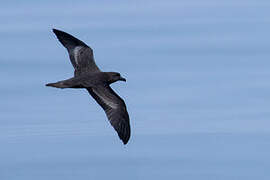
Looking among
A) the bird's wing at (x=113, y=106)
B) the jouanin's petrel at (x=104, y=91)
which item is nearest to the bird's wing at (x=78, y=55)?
the jouanin's petrel at (x=104, y=91)

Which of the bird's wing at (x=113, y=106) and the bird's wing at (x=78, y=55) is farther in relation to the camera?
the bird's wing at (x=78, y=55)

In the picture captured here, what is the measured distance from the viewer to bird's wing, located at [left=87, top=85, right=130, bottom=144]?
1611cm

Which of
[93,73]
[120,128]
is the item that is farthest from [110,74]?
[120,128]

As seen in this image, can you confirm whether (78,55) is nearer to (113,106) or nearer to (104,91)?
(104,91)

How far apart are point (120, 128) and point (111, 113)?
17.6 inches

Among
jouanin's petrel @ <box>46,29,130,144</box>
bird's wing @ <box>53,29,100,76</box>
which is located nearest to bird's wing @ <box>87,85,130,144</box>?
jouanin's petrel @ <box>46,29,130,144</box>

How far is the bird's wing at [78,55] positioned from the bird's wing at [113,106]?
998 millimetres

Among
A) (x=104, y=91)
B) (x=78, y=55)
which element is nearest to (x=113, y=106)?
(x=104, y=91)

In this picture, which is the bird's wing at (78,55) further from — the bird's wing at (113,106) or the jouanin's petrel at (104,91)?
the bird's wing at (113,106)

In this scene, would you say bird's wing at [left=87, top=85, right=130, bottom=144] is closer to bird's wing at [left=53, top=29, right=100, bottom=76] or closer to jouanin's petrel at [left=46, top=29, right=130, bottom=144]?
jouanin's petrel at [left=46, top=29, right=130, bottom=144]

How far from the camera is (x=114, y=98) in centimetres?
1647

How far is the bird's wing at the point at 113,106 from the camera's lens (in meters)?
16.1

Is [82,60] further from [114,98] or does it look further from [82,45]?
[114,98]

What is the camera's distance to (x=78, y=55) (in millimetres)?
17984
